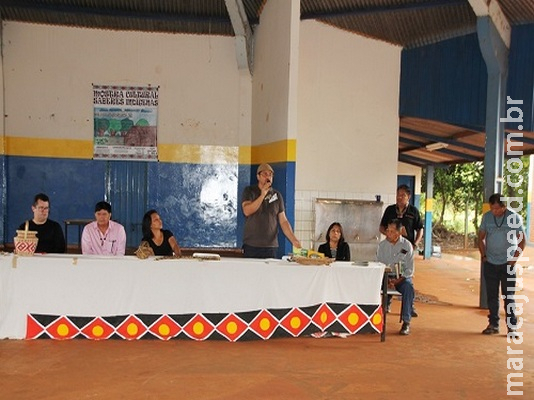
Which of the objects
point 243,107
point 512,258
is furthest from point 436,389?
point 243,107

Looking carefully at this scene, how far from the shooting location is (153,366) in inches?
153

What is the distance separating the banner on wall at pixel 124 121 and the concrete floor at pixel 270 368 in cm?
486

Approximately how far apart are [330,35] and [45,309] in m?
5.76

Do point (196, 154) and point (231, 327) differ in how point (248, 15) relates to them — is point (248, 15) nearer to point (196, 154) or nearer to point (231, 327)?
point (196, 154)

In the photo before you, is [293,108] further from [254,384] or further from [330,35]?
[254,384]

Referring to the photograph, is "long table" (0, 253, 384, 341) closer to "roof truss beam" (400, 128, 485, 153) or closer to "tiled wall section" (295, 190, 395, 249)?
"tiled wall section" (295, 190, 395, 249)

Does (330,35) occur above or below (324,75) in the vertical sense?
above

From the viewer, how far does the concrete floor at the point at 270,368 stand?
3.46 metres

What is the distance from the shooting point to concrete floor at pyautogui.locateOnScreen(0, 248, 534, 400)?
11.4 feet

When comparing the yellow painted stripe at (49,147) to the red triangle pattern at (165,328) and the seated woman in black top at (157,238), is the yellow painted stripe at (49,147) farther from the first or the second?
the red triangle pattern at (165,328)

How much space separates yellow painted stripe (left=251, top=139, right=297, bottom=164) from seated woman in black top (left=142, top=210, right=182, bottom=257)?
75.8 inches

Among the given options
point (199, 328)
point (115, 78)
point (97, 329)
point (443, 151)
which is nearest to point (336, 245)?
point (199, 328)

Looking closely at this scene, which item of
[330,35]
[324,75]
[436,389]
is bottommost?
[436,389]

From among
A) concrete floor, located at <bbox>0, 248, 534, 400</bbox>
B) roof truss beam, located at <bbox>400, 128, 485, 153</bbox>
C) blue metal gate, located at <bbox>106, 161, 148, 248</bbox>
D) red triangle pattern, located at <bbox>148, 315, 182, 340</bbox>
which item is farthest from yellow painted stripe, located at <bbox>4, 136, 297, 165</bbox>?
concrete floor, located at <bbox>0, 248, 534, 400</bbox>
